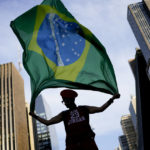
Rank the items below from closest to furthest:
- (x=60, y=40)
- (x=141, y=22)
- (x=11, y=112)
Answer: (x=60, y=40) → (x=11, y=112) → (x=141, y=22)

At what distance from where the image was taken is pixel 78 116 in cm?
312

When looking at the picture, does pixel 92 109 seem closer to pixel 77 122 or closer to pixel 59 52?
pixel 77 122

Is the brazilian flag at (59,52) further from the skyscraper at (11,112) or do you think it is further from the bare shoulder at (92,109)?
the skyscraper at (11,112)

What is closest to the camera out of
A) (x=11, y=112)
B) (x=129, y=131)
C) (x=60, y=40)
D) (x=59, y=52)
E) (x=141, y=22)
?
(x=59, y=52)

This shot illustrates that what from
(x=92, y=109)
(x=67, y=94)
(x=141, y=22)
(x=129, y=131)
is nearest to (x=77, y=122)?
(x=92, y=109)

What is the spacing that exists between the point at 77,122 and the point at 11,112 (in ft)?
250

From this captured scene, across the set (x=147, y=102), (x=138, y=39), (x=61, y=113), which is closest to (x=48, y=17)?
(x=61, y=113)

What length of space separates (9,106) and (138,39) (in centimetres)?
6546

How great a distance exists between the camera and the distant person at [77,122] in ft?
9.49

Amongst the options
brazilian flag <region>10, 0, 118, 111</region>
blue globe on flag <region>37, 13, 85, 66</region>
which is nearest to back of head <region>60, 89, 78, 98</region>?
brazilian flag <region>10, 0, 118, 111</region>

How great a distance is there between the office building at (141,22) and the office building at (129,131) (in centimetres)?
9160

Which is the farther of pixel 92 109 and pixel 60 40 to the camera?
pixel 60 40

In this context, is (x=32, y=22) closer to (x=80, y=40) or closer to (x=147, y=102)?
(x=80, y=40)

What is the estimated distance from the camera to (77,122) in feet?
10.0
